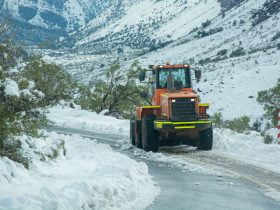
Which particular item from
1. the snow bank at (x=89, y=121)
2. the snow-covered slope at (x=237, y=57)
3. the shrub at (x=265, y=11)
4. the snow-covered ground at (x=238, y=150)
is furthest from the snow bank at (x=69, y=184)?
the shrub at (x=265, y=11)

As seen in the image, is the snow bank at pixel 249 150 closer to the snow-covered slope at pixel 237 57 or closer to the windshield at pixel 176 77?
the windshield at pixel 176 77

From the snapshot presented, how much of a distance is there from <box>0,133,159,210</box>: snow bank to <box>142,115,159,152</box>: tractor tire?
14.5 feet

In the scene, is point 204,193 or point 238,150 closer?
point 204,193

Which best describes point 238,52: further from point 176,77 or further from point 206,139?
point 206,139

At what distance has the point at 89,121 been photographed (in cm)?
3108

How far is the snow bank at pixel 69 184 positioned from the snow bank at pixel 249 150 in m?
3.74

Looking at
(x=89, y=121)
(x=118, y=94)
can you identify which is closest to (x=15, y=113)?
(x=89, y=121)

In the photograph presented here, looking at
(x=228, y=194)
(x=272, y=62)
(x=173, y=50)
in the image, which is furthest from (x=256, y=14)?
(x=228, y=194)

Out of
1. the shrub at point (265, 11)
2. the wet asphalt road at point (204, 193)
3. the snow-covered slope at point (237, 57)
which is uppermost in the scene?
the shrub at point (265, 11)

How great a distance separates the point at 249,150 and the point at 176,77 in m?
3.52

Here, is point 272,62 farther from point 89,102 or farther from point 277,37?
point 89,102

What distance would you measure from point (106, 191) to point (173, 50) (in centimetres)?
17712

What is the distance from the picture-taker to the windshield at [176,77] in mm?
19188

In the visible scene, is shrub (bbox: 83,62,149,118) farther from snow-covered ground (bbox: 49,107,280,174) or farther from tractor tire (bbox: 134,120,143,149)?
tractor tire (bbox: 134,120,143,149)
